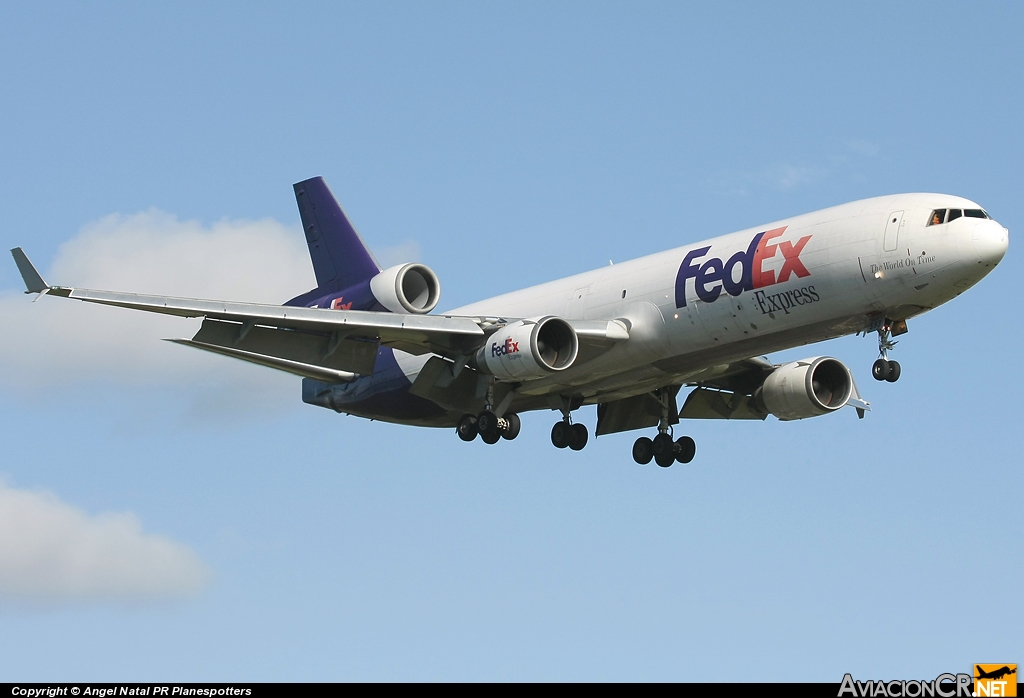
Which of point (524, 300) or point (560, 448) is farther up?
point (524, 300)

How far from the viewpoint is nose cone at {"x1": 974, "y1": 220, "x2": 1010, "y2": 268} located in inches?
1200

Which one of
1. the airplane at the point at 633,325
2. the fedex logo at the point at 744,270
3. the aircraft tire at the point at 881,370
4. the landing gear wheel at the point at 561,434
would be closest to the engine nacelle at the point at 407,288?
the airplane at the point at 633,325

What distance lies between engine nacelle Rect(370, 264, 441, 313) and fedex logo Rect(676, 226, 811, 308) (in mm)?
7440

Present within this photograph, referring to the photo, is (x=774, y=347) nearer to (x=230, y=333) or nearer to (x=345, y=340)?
(x=345, y=340)

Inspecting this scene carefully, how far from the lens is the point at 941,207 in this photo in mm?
31281

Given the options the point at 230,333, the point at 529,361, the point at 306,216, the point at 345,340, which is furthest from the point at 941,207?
the point at 306,216

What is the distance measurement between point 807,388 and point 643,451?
5172mm

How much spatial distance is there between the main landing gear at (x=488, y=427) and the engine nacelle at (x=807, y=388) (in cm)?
776

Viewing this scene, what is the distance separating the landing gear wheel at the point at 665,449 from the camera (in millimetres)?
40188

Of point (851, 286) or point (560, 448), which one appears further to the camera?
point (560, 448)

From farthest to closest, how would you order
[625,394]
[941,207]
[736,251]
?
[625,394] → [736,251] → [941,207]

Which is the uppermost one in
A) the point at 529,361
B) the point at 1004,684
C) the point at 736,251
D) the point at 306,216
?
the point at 306,216

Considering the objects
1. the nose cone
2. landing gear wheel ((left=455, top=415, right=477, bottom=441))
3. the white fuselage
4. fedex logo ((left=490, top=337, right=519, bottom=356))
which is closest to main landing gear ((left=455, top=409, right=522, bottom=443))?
landing gear wheel ((left=455, top=415, right=477, bottom=441))

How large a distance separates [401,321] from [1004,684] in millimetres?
17336
